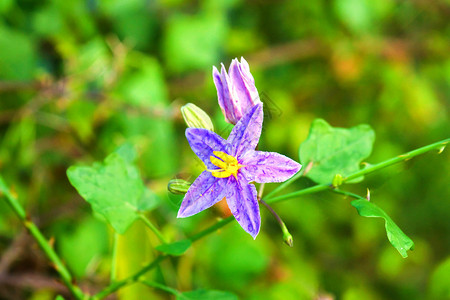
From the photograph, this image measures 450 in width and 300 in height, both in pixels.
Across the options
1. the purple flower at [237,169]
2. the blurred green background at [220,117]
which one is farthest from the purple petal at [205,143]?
the blurred green background at [220,117]

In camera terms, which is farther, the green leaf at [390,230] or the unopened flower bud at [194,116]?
the unopened flower bud at [194,116]

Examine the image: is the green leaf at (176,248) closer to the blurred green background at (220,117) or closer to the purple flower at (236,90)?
the purple flower at (236,90)

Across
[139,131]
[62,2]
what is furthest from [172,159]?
[62,2]

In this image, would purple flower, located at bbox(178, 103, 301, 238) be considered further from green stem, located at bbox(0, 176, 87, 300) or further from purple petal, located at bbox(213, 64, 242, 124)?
green stem, located at bbox(0, 176, 87, 300)

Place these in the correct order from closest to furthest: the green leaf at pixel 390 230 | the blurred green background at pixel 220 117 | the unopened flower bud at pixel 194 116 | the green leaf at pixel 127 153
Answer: the green leaf at pixel 390 230
the unopened flower bud at pixel 194 116
the green leaf at pixel 127 153
the blurred green background at pixel 220 117

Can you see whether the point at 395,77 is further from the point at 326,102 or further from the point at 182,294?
the point at 182,294

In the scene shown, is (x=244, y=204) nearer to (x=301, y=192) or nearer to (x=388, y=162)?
(x=301, y=192)
